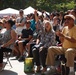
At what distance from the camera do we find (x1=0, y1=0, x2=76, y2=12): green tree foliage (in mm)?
51522

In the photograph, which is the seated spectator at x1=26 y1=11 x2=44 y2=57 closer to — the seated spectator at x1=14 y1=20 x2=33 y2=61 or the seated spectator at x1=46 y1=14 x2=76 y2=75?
the seated spectator at x1=14 y1=20 x2=33 y2=61

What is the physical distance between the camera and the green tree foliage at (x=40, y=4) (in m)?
51.5

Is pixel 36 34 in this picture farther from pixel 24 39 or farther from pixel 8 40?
pixel 8 40

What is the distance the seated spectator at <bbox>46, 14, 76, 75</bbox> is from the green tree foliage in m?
43.2

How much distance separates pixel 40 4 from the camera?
54.4 meters

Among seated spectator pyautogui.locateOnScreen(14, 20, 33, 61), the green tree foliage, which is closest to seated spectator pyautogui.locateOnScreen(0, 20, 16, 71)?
seated spectator pyautogui.locateOnScreen(14, 20, 33, 61)

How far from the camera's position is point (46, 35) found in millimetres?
8891

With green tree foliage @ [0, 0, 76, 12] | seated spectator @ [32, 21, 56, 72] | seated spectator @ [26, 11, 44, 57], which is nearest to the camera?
seated spectator @ [32, 21, 56, 72]

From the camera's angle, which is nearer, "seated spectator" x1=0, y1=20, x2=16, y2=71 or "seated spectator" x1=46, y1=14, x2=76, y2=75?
"seated spectator" x1=46, y1=14, x2=76, y2=75

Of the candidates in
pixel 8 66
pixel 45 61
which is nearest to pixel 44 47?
pixel 45 61

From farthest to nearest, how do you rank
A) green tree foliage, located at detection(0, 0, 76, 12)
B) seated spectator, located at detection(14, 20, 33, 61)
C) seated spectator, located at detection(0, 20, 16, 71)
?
1. green tree foliage, located at detection(0, 0, 76, 12)
2. seated spectator, located at detection(14, 20, 33, 61)
3. seated spectator, located at detection(0, 20, 16, 71)

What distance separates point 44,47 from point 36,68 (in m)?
0.93

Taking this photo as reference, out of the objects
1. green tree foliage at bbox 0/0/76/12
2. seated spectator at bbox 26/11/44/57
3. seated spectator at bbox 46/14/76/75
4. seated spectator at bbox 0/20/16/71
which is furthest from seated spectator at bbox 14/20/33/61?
green tree foliage at bbox 0/0/76/12

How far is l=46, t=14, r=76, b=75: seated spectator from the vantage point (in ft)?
24.2
